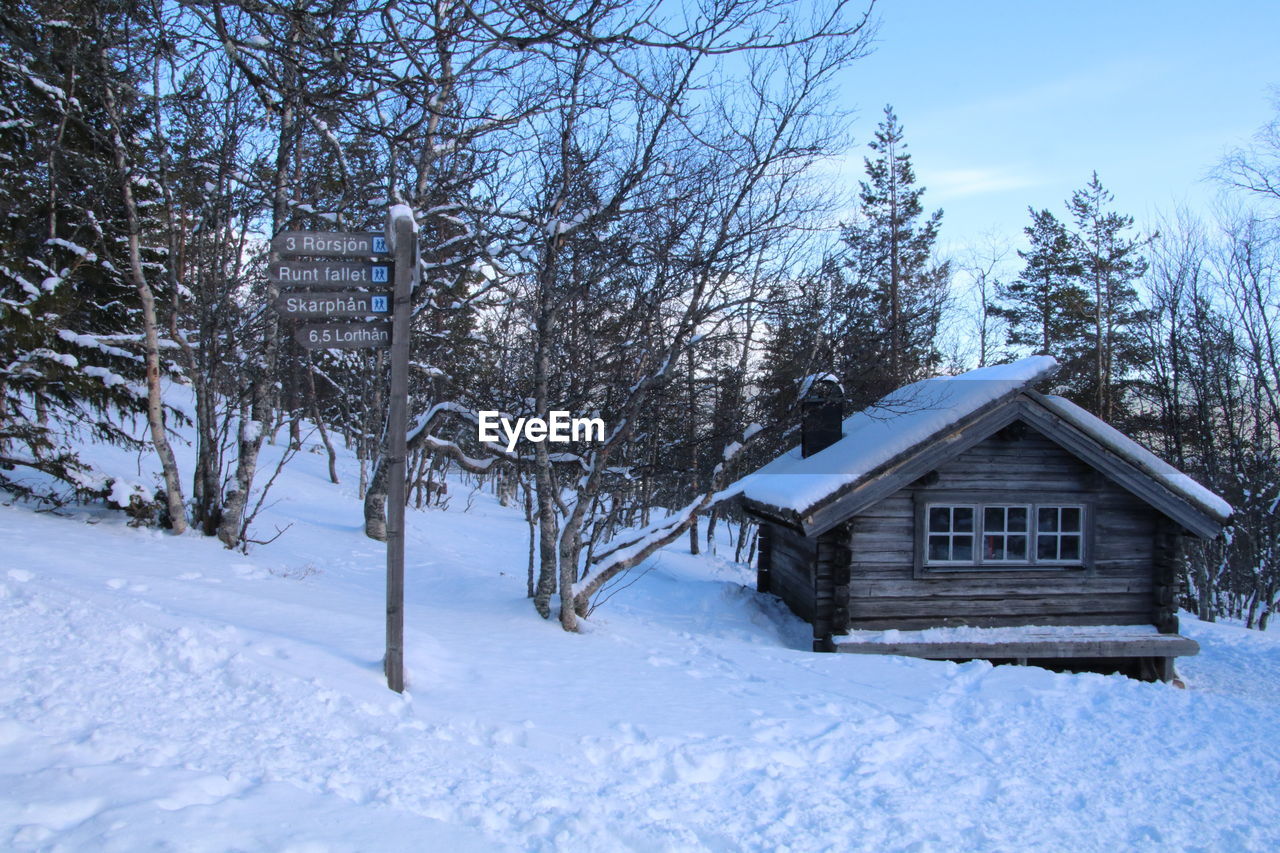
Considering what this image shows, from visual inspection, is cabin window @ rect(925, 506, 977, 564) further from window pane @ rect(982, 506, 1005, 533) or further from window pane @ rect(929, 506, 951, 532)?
window pane @ rect(982, 506, 1005, 533)

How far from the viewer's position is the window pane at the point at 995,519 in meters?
10.8

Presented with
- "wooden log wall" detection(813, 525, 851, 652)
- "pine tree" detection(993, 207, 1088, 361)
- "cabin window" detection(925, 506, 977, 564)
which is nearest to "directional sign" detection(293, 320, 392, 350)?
"wooden log wall" detection(813, 525, 851, 652)

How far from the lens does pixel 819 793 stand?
4.38 metres

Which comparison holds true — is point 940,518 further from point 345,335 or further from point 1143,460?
point 345,335

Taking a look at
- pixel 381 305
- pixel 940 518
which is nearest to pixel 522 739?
pixel 381 305

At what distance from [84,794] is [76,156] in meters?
8.44

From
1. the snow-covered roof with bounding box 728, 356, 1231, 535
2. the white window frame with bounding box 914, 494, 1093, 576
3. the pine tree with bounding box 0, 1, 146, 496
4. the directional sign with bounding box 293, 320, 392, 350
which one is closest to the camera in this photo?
the directional sign with bounding box 293, 320, 392, 350

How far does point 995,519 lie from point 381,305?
357 inches

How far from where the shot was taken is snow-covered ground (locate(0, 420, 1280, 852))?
3.40 meters

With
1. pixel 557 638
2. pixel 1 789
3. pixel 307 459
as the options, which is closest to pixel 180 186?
pixel 557 638

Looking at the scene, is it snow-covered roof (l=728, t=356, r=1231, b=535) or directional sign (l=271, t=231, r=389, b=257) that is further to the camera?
snow-covered roof (l=728, t=356, r=1231, b=535)

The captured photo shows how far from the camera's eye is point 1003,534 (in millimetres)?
10836

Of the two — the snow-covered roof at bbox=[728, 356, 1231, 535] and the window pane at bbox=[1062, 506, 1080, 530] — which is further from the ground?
the snow-covered roof at bbox=[728, 356, 1231, 535]

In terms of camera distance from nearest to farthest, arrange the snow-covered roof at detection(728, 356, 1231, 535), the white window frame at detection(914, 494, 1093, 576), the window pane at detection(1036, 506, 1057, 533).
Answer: the snow-covered roof at detection(728, 356, 1231, 535)
the white window frame at detection(914, 494, 1093, 576)
the window pane at detection(1036, 506, 1057, 533)
